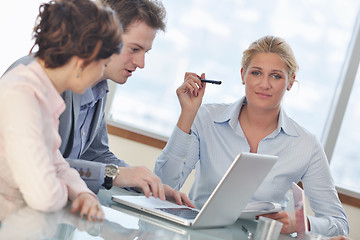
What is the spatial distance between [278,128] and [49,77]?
4.26 feet

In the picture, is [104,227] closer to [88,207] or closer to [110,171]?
[88,207]

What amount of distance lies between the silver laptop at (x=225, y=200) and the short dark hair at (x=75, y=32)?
45cm

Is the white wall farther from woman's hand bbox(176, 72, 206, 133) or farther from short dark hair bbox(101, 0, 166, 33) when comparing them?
short dark hair bbox(101, 0, 166, 33)

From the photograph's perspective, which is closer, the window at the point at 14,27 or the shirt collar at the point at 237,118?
the shirt collar at the point at 237,118

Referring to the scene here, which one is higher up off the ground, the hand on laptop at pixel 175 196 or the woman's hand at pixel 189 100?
the woman's hand at pixel 189 100

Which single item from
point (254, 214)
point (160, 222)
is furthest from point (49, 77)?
point (254, 214)

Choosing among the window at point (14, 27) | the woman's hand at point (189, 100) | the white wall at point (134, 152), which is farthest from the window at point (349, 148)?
the window at point (14, 27)

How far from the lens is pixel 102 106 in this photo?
1874 mm

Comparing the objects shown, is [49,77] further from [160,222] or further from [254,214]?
[254,214]

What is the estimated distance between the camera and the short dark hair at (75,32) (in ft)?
3.41

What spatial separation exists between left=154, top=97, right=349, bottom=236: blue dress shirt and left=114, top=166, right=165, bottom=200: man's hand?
562mm

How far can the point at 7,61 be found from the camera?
359 cm

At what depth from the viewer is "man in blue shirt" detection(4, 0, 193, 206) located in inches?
58.8

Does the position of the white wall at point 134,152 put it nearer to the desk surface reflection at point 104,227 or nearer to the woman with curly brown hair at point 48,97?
the desk surface reflection at point 104,227
